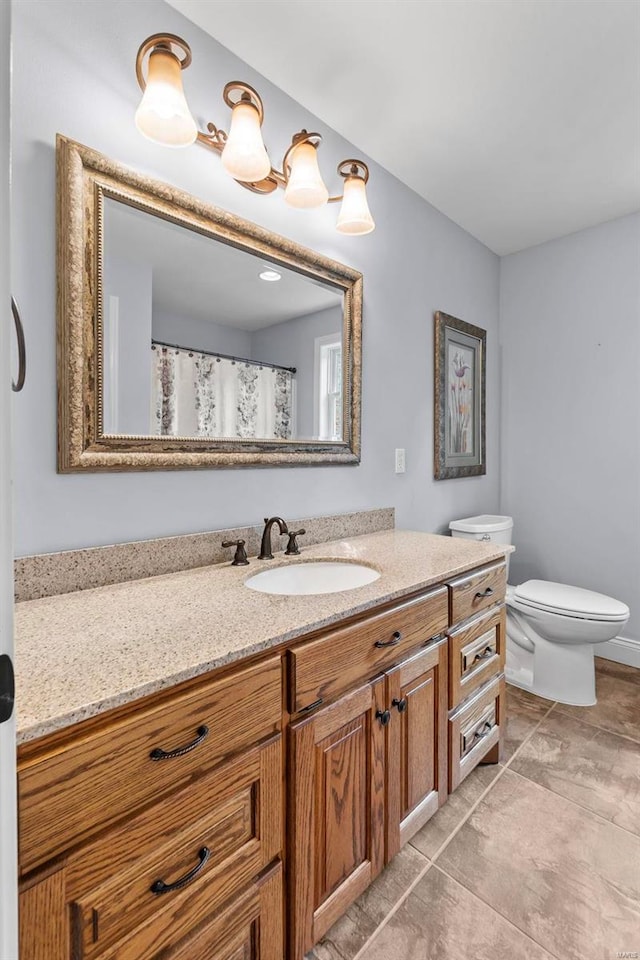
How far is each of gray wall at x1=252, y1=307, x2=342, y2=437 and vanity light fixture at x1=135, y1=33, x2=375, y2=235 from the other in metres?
0.33

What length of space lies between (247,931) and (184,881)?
9.5 inches

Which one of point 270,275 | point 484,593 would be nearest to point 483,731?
point 484,593

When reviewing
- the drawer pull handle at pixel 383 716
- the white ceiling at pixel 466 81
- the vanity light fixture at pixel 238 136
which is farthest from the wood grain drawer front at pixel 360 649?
the white ceiling at pixel 466 81

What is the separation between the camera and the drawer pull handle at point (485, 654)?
5.13 ft

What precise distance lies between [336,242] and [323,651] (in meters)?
1.55

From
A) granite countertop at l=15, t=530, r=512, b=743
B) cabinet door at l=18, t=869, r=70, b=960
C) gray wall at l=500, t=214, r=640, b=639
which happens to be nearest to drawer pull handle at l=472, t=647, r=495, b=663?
granite countertop at l=15, t=530, r=512, b=743

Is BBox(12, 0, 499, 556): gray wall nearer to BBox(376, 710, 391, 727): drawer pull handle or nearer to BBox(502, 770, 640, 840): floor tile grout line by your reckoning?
BBox(376, 710, 391, 727): drawer pull handle

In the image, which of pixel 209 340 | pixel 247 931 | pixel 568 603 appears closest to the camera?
pixel 247 931

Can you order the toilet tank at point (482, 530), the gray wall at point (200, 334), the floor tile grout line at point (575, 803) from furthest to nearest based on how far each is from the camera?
the toilet tank at point (482, 530) < the floor tile grout line at point (575, 803) < the gray wall at point (200, 334)

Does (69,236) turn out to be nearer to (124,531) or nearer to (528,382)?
(124,531)

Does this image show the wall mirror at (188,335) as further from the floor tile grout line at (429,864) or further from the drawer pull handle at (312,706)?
the floor tile grout line at (429,864)

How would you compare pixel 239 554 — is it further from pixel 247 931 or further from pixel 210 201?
pixel 210 201

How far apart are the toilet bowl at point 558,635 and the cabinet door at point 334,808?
4.29 ft

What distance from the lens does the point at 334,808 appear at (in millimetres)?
1034
